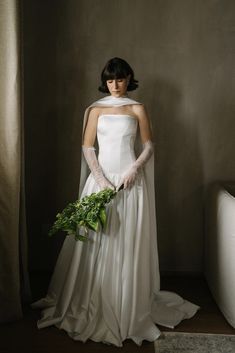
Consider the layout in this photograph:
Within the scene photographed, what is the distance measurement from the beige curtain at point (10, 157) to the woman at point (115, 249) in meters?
0.26

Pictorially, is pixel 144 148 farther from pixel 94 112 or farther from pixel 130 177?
pixel 94 112

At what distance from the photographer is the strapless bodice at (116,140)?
2418 mm

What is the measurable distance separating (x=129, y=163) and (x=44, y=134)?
0.95 meters

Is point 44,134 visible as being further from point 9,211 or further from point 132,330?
point 132,330

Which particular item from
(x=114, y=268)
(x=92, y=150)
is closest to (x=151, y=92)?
(x=92, y=150)

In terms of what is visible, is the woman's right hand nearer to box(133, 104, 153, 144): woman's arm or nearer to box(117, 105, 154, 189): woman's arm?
box(117, 105, 154, 189): woman's arm

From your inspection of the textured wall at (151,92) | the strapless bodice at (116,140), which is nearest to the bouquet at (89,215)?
the strapless bodice at (116,140)

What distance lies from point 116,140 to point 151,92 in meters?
0.82

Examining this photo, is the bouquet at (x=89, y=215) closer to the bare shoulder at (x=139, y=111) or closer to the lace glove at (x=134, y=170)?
the lace glove at (x=134, y=170)

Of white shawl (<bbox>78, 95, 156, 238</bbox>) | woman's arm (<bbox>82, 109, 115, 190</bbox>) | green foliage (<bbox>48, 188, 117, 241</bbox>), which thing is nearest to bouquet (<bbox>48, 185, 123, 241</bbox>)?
green foliage (<bbox>48, 188, 117, 241</bbox>)

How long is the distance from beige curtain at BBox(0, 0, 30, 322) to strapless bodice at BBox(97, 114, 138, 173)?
508 mm

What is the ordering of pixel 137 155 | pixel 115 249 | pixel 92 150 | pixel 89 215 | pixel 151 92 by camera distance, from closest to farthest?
pixel 89 215 < pixel 115 249 < pixel 92 150 < pixel 137 155 < pixel 151 92

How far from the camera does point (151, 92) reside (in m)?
3.08

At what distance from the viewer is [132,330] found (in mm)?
2299
